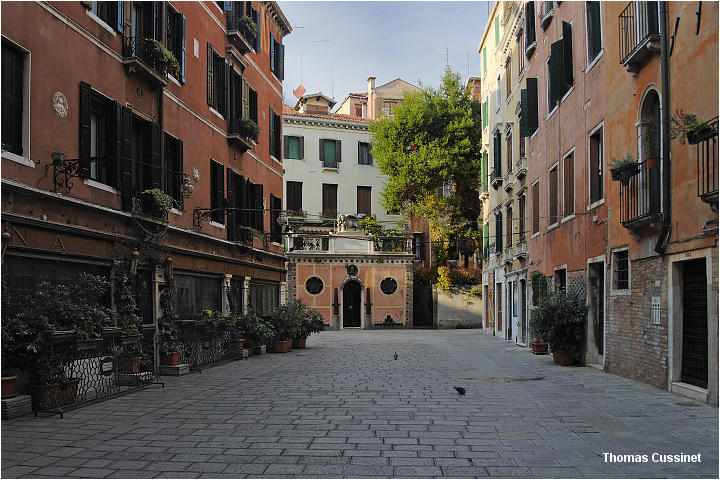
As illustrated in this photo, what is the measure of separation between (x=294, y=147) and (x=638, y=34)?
32.1m

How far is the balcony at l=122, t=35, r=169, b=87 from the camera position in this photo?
1380 cm

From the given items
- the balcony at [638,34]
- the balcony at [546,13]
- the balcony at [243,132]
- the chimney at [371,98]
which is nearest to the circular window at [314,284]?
the balcony at [243,132]

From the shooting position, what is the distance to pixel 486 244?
3334 centimetres

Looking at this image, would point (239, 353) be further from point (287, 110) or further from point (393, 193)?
point (287, 110)

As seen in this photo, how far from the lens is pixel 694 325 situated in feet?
33.6

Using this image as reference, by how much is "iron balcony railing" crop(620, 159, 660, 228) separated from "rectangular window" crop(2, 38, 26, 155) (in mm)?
10278

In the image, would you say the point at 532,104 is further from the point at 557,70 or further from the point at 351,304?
the point at 351,304

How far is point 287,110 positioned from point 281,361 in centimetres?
3008

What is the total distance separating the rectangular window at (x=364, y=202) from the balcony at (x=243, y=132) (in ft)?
69.9

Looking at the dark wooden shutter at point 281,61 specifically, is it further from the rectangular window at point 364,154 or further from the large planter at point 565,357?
the large planter at point 565,357

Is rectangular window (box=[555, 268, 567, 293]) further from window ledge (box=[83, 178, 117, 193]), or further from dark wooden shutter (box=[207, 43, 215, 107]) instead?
window ledge (box=[83, 178, 117, 193])

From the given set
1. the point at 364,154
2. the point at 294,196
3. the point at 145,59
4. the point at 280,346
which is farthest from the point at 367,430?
the point at 364,154

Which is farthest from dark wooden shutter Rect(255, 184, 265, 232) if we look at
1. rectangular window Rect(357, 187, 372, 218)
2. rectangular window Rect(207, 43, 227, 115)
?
rectangular window Rect(357, 187, 372, 218)

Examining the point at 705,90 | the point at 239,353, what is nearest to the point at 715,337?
the point at 705,90
